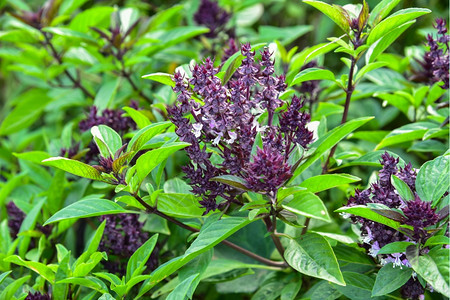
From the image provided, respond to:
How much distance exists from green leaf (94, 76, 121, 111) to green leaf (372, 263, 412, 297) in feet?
3.41

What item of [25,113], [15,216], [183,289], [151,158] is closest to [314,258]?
[183,289]

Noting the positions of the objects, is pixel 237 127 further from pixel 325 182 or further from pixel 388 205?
pixel 388 205

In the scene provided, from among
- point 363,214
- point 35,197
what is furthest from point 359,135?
point 35,197

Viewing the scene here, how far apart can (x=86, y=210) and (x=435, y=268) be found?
667mm

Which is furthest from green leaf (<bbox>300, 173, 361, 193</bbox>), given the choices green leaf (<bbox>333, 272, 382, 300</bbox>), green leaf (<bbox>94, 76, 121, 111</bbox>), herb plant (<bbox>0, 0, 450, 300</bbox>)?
green leaf (<bbox>94, 76, 121, 111</bbox>)

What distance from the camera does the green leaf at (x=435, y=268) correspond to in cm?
88

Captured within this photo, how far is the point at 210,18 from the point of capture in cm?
197

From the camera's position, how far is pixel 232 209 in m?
1.22

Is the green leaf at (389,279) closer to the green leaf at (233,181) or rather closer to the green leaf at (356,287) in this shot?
the green leaf at (356,287)

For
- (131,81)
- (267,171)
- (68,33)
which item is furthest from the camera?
(131,81)

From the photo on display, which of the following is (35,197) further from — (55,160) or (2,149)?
(55,160)

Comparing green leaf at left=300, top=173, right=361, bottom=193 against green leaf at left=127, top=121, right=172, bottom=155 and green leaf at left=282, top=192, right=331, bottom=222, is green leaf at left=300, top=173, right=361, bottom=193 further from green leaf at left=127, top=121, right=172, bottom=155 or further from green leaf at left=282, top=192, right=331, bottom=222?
green leaf at left=127, top=121, right=172, bottom=155

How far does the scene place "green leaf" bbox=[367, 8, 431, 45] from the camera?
0.99m

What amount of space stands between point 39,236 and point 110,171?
50cm
